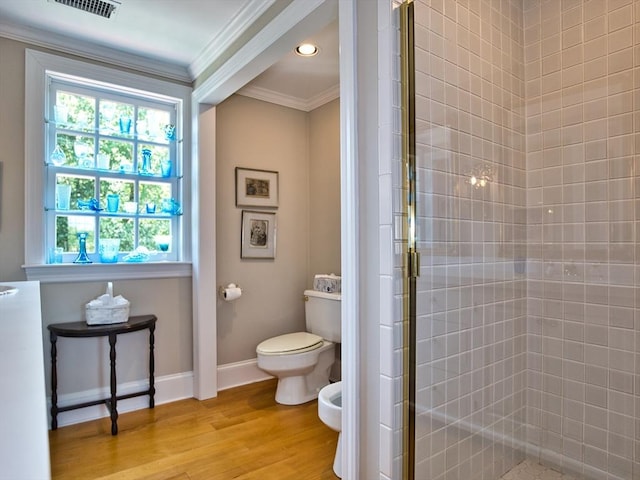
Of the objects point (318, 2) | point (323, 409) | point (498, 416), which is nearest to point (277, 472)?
point (323, 409)

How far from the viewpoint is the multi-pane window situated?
2.50 metres

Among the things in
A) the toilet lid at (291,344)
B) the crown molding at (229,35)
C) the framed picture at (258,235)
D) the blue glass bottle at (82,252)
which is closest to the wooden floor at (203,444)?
the toilet lid at (291,344)

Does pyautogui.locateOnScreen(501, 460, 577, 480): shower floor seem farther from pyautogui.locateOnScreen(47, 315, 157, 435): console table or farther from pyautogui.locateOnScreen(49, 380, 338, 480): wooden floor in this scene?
pyautogui.locateOnScreen(47, 315, 157, 435): console table

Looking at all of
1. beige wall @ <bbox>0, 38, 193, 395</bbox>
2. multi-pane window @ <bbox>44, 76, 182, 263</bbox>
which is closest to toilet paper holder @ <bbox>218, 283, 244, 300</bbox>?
beige wall @ <bbox>0, 38, 193, 395</bbox>

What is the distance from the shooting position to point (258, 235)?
3.21 m

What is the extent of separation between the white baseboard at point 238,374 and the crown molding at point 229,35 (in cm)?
225

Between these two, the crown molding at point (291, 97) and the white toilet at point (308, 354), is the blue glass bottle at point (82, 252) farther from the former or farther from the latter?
the crown molding at point (291, 97)

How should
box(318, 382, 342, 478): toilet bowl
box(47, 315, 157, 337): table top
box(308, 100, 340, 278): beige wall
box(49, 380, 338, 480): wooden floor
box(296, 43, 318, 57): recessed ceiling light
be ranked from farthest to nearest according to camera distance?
1. box(308, 100, 340, 278): beige wall
2. box(296, 43, 318, 57): recessed ceiling light
3. box(47, 315, 157, 337): table top
4. box(49, 380, 338, 480): wooden floor
5. box(318, 382, 342, 478): toilet bowl

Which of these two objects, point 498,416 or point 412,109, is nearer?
point 412,109

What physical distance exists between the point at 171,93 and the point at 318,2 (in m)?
1.65

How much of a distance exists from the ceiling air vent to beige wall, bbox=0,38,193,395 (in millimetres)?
559

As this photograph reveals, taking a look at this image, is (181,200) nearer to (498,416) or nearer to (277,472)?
(277,472)

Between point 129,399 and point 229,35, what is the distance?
248 centimetres

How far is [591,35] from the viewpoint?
1729mm
